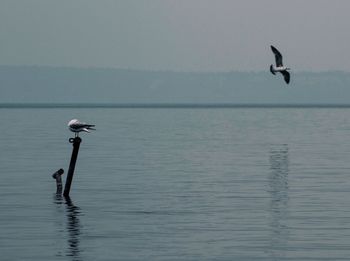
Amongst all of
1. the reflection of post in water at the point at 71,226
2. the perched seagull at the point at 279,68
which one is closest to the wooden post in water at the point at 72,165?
the reflection of post in water at the point at 71,226

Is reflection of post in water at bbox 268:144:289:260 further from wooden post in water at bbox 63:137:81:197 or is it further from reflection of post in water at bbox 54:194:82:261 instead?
wooden post in water at bbox 63:137:81:197

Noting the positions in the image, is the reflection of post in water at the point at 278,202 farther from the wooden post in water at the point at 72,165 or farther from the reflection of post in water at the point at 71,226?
the wooden post in water at the point at 72,165

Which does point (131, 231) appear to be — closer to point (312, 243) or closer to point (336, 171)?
point (312, 243)

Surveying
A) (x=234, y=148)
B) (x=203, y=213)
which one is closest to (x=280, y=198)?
(x=203, y=213)

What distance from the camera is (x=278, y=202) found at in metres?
41.8

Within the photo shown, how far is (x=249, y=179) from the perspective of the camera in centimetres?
5353

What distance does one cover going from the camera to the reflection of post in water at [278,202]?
101ft

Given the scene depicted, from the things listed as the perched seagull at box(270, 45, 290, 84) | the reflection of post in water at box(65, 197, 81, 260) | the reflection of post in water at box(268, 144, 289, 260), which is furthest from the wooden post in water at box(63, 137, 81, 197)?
the perched seagull at box(270, 45, 290, 84)

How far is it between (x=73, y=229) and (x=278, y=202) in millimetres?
10616

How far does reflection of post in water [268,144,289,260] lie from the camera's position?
30.7 meters

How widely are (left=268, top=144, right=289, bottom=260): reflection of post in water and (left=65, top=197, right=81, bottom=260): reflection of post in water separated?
16.9ft

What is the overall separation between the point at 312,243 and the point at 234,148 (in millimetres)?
55345

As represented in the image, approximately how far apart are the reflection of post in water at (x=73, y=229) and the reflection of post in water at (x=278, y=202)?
5.15 meters

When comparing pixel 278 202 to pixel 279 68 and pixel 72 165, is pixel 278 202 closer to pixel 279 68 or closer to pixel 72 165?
pixel 72 165
